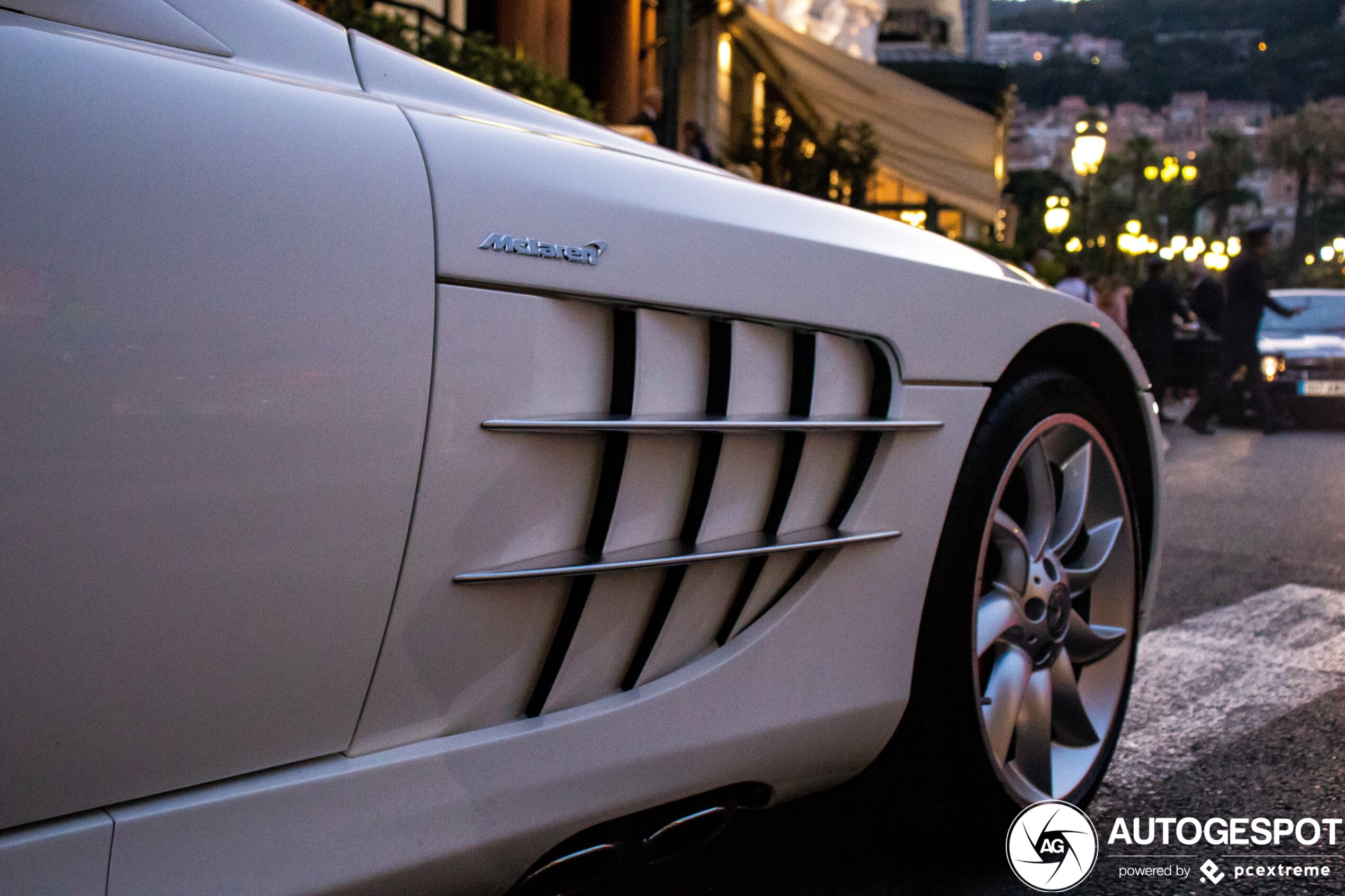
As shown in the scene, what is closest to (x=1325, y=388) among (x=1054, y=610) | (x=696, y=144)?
(x=696, y=144)

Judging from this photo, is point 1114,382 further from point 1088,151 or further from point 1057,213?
point 1057,213

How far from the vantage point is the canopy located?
14.1 meters

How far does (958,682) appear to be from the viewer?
6.10 ft

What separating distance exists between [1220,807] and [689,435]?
4.90ft

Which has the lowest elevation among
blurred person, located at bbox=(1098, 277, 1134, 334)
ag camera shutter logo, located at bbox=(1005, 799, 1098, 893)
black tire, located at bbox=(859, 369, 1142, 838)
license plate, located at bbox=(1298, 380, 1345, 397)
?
license plate, located at bbox=(1298, 380, 1345, 397)

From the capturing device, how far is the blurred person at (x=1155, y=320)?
1138 centimetres

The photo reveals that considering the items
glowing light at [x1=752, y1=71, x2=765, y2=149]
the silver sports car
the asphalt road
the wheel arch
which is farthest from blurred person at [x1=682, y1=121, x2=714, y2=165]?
the silver sports car

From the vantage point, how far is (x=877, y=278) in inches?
67.2

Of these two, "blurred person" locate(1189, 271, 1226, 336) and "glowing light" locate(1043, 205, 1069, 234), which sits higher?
"glowing light" locate(1043, 205, 1069, 234)

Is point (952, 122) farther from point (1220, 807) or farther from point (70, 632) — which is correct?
point (70, 632)

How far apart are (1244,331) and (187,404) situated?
39.2 feet

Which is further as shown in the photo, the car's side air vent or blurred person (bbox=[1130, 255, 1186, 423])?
blurred person (bbox=[1130, 255, 1186, 423])

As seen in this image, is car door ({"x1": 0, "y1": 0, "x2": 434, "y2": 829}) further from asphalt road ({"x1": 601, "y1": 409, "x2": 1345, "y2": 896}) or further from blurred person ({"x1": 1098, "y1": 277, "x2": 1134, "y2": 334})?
blurred person ({"x1": 1098, "y1": 277, "x2": 1134, "y2": 334})

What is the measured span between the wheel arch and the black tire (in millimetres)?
145
